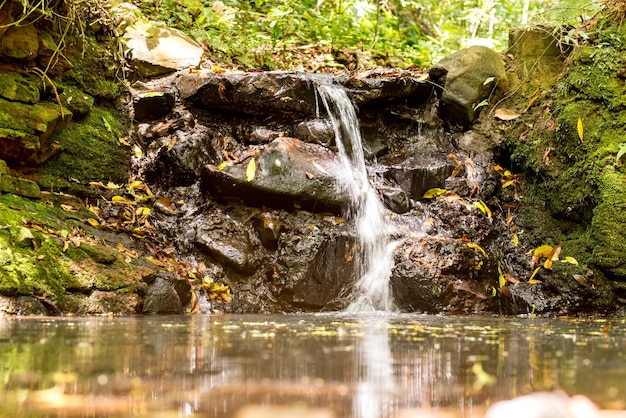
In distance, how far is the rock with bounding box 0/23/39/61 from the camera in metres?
5.08

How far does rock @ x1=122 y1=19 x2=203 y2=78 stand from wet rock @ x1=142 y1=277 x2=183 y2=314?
3.60m

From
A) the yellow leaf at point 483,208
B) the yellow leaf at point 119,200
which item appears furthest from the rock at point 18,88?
the yellow leaf at point 483,208

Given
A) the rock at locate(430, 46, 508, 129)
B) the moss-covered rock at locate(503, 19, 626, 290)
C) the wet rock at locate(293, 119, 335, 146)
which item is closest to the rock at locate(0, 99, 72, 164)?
the wet rock at locate(293, 119, 335, 146)

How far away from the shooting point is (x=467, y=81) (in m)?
7.10

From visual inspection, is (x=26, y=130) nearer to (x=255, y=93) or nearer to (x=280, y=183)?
(x=280, y=183)

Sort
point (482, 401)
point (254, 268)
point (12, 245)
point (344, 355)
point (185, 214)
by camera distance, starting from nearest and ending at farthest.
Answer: point (482, 401)
point (344, 355)
point (12, 245)
point (254, 268)
point (185, 214)

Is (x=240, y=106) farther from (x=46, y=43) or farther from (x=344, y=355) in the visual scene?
(x=344, y=355)

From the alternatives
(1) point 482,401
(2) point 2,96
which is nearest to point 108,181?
(2) point 2,96

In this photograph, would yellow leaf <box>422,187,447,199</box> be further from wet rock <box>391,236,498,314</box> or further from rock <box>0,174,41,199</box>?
rock <box>0,174,41,199</box>

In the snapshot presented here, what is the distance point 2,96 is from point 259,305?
307 centimetres

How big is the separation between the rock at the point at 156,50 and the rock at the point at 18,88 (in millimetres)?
1878

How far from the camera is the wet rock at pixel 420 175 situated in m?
6.41

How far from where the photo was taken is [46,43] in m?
5.46

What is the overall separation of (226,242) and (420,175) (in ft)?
8.36
